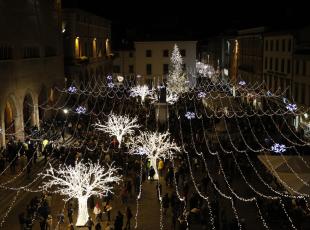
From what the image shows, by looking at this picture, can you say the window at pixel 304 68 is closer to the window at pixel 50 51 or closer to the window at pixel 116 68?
the window at pixel 50 51

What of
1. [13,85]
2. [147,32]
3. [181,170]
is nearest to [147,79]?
[147,32]

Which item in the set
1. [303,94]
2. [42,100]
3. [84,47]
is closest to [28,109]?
[42,100]

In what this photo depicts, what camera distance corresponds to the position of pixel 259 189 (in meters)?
22.0

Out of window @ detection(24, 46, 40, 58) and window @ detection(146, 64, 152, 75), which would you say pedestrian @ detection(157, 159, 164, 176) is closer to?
window @ detection(24, 46, 40, 58)

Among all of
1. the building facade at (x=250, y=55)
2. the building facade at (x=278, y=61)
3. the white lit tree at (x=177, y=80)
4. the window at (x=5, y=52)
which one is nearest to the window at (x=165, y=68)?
the building facade at (x=250, y=55)

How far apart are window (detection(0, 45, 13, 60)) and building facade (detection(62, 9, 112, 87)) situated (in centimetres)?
1770

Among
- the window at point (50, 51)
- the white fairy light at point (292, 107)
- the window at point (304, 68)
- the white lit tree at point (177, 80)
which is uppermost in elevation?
the window at point (50, 51)

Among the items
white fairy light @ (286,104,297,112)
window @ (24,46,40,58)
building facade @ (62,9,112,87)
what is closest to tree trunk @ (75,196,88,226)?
window @ (24,46,40,58)

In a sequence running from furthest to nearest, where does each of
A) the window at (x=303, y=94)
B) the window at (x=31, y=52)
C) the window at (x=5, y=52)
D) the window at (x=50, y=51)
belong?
1. the window at (x=50, y=51)
2. the window at (x=303, y=94)
3. the window at (x=31, y=52)
4. the window at (x=5, y=52)

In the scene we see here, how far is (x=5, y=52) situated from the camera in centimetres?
2953

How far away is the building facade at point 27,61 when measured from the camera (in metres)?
29.5

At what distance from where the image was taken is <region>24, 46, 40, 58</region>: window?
1324 inches

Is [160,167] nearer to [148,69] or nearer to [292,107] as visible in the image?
[292,107]

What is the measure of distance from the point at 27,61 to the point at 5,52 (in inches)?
145
